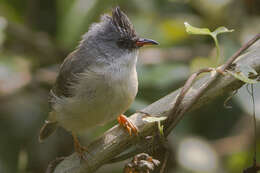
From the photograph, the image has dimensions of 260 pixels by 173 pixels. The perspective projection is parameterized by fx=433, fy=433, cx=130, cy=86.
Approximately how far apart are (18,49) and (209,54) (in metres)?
2.31

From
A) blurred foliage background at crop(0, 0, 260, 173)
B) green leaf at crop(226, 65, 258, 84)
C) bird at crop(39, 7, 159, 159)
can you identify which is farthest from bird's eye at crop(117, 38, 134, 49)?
green leaf at crop(226, 65, 258, 84)

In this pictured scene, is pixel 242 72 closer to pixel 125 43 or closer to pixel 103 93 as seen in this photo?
pixel 103 93

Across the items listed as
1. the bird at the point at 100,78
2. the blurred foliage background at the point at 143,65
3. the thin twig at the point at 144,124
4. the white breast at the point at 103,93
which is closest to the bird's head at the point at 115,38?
the bird at the point at 100,78

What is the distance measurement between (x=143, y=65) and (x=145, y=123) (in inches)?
72.8

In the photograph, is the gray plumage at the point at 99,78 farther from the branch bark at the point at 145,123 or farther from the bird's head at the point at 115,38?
the branch bark at the point at 145,123

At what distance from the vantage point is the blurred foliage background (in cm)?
446

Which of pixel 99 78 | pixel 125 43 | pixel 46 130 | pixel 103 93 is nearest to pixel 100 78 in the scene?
pixel 99 78

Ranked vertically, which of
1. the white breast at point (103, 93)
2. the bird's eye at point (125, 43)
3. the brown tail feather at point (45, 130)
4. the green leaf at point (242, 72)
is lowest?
the brown tail feather at point (45, 130)

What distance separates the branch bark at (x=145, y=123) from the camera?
230 centimetres

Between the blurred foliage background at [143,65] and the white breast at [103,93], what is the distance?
2.92 ft

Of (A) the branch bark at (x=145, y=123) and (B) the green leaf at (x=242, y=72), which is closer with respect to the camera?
(B) the green leaf at (x=242, y=72)

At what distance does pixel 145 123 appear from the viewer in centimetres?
256

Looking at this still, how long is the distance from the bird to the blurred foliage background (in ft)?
2.35

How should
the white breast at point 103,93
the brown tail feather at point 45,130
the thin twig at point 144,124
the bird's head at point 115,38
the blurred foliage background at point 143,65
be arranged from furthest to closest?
the blurred foliage background at point 143,65
the brown tail feather at point 45,130
the bird's head at point 115,38
the white breast at point 103,93
the thin twig at point 144,124
